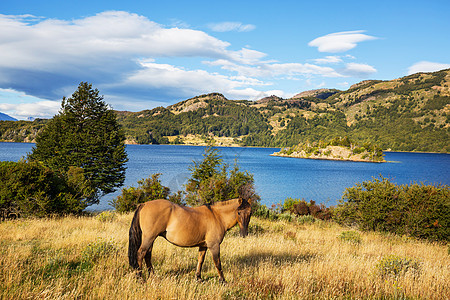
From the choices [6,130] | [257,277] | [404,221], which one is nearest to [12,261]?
[257,277]

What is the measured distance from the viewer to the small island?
136750 mm

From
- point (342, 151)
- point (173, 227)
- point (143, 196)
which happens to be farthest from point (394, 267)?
point (342, 151)

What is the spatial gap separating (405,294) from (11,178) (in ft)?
49.8

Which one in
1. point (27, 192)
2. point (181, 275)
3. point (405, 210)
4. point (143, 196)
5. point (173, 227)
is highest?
point (173, 227)

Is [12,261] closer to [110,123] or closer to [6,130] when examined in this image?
[110,123]

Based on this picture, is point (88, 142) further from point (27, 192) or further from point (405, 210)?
point (405, 210)

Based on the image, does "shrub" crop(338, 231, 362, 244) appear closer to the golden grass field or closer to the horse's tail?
the golden grass field

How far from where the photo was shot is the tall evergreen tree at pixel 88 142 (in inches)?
1054

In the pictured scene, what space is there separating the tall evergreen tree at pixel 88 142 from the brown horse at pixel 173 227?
73.8 ft

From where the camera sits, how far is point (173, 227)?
16.7ft

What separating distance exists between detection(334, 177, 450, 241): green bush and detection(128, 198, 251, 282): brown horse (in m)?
14.1

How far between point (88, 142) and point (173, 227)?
25.2m

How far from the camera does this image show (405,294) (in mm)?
5695

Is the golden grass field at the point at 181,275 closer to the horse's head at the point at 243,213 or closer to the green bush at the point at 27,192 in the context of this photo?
the horse's head at the point at 243,213
